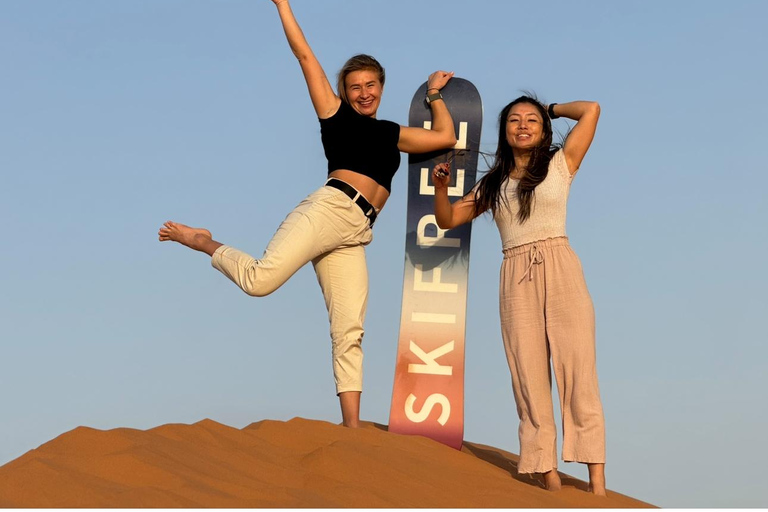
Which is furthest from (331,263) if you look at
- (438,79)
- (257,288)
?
(438,79)

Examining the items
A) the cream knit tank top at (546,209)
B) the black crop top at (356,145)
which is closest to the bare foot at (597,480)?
the cream knit tank top at (546,209)

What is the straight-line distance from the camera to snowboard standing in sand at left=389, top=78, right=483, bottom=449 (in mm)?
5594

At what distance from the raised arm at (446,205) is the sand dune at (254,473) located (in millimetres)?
1216

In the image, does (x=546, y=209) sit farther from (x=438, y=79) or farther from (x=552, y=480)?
(x=438, y=79)

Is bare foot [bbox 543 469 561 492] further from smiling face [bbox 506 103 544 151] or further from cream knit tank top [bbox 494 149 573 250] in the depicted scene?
smiling face [bbox 506 103 544 151]

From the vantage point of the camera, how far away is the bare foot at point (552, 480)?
15.1 feet

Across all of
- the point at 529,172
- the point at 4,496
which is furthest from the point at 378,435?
the point at 4,496

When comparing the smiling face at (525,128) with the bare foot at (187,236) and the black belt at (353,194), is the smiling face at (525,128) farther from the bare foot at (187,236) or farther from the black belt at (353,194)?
the bare foot at (187,236)

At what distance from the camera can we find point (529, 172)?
193 inches

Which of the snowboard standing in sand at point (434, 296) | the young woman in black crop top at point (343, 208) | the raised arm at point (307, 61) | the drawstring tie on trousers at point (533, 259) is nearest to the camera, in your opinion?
the drawstring tie on trousers at point (533, 259)

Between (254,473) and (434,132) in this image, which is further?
(434,132)

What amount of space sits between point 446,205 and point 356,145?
1.95 feet

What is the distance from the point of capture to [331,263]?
209 inches

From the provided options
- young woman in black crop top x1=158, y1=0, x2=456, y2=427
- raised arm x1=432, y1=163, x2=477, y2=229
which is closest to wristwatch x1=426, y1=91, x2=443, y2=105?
young woman in black crop top x1=158, y1=0, x2=456, y2=427
